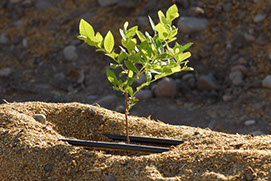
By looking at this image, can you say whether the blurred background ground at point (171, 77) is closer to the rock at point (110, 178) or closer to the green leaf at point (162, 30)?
the green leaf at point (162, 30)

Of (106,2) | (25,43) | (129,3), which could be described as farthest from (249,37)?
(25,43)

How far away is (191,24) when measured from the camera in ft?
17.7

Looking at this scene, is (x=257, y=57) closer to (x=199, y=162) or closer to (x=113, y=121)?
(x=113, y=121)

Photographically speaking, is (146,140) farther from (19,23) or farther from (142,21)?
(19,23)

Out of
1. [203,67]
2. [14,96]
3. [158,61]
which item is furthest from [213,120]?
[14,96]

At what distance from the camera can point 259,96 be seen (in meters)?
4.61

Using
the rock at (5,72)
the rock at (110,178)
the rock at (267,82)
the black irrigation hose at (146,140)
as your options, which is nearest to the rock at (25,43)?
the rock at (5,72)

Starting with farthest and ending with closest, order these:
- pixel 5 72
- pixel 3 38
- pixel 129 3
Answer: pixel 3 38 → pixel 129 3 → pixel 5 72

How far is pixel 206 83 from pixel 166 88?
479 mm

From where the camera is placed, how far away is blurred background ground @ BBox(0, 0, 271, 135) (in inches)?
181

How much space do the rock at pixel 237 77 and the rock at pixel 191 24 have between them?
0.88 m

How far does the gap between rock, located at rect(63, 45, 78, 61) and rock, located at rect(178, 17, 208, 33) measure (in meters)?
1.50

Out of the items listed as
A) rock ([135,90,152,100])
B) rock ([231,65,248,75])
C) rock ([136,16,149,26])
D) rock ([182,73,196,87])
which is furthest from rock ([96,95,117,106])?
rock ([231,65,248,75])

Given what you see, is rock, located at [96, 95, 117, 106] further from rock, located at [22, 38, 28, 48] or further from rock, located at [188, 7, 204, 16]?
rock, located at [22, 38, 28, 48]
